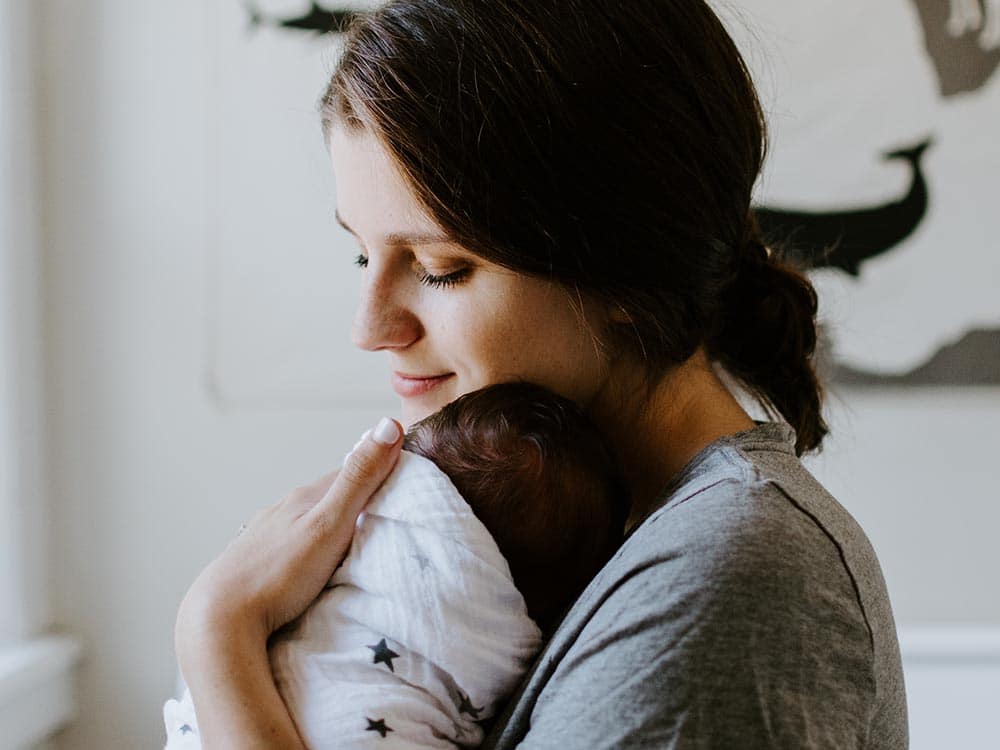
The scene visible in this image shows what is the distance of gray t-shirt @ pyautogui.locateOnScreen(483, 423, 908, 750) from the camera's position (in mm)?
648

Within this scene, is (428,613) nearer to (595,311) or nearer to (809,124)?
(595,311)

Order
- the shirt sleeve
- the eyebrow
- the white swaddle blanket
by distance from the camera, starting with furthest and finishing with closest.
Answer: the eyebrow < the white swaddle blanket < the shirt sleeve

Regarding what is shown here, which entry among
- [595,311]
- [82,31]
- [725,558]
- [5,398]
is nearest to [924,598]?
[595,311]

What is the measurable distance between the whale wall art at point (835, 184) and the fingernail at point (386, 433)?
1170 millimetres

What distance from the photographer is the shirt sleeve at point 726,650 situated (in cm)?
65

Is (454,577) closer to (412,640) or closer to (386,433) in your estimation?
(412,640)

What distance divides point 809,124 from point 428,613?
1587 mm

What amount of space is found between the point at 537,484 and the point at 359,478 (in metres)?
0.16

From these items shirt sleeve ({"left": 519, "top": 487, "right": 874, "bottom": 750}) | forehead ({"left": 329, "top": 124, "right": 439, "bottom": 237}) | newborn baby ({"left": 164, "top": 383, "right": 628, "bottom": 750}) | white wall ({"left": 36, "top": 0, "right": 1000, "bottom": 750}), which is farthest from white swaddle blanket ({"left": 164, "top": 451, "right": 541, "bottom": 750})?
white wall ({"left": 36, "top": 0, "right": 1000, "bottom": 750})

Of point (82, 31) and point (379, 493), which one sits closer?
point (379, 493)

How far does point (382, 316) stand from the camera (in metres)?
0.98

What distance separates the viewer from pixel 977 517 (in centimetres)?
210

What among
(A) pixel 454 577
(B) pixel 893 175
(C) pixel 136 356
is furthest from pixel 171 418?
(B) pixel 893 175

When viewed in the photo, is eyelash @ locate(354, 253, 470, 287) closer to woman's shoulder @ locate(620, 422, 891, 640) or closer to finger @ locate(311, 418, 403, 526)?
finger @ locate(311, 418, 403, 526)
